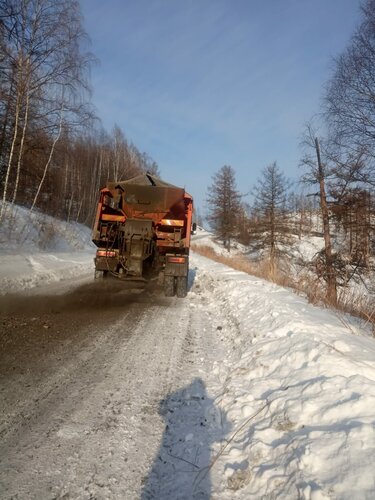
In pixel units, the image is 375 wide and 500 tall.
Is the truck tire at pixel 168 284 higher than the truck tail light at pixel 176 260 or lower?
lower

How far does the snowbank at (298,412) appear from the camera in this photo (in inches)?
73.5

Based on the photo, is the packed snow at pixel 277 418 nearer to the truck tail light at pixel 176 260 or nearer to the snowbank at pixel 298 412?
the snowbank at pixel 298 412

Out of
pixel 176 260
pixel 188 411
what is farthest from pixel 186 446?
pixel 176 260

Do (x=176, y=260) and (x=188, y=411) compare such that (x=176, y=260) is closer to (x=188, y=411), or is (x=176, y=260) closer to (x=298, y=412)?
(x=188, y=411)

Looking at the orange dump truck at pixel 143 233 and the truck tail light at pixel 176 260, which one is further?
the truck tail light at pixel 176 260

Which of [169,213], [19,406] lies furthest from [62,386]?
[169,213]

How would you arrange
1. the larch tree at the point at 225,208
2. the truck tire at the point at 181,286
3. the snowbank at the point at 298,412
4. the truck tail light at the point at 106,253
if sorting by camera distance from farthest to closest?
the larch tree at the point at 225,208, the truck tire at the point at 181,286, the truck tail light at the point at 106,253, the snowbank at the point at 298,412

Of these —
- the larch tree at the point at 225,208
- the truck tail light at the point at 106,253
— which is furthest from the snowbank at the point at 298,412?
the larch tree at the point at 225,208

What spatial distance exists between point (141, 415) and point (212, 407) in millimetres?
676

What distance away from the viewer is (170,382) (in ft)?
11.0

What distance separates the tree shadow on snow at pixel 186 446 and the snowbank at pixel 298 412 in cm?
10

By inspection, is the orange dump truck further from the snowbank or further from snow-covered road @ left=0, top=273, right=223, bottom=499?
the snowbank

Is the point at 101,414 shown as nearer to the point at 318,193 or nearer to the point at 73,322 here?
the point at 73,322

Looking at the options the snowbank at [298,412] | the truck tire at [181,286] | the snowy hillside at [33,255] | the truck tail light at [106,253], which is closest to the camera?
the snowbank at [298,412]
